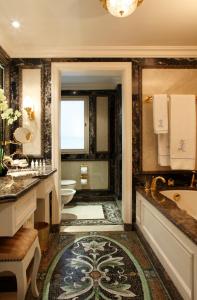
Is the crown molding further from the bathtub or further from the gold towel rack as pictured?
the bathtub

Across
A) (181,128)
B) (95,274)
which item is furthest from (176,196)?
(95,274)

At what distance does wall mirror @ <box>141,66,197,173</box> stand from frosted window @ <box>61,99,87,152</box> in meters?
2.15

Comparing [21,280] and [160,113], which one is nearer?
[21,280]

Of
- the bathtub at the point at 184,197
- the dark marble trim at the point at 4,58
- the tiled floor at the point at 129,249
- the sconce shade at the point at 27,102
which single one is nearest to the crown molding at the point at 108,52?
the dark marble trim at the point at 4,58

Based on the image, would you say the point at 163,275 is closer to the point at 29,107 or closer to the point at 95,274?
the point at 95,274

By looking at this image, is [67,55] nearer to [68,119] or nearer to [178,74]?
[178,74]

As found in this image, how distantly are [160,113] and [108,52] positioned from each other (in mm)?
1025

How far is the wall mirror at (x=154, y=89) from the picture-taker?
3346mm

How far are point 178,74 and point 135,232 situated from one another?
2099 millimetres

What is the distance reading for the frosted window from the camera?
5.33m

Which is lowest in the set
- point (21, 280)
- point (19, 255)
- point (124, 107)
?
point (21, 280)

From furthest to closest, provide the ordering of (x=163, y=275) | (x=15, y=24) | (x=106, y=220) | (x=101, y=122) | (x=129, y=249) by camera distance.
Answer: (x=101, y=122)
(x=106, y=220)
(x=129, y=249)
(x=15, y=24)
(x=163, y=275)

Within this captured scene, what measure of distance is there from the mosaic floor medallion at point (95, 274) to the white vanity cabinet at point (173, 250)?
0.85ft

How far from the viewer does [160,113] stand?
10.4 ft
